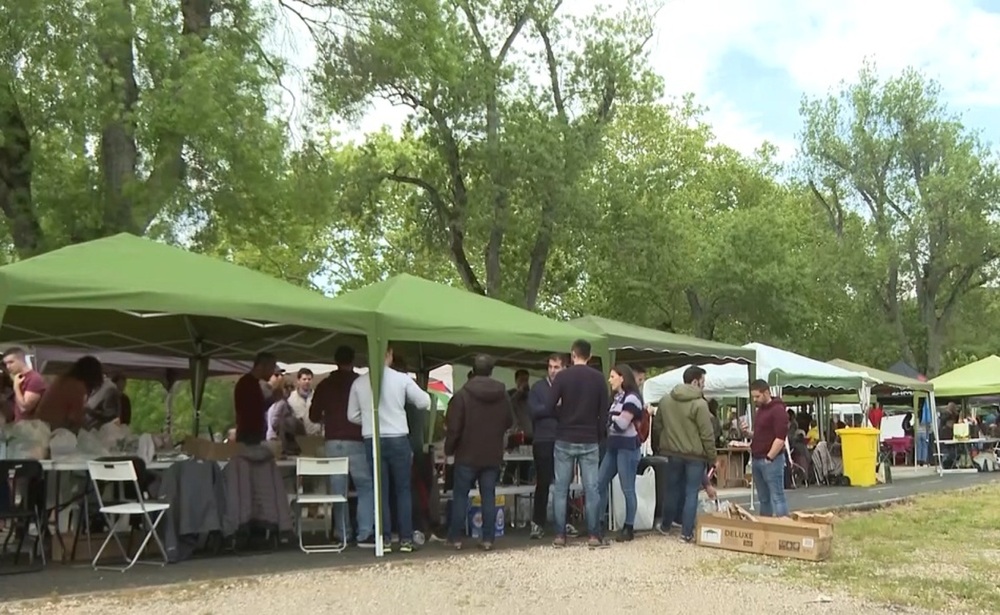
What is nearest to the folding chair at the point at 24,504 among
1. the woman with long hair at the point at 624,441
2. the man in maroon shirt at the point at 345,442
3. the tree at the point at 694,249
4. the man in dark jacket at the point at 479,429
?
the man in maroon shirt at the point at 345,442

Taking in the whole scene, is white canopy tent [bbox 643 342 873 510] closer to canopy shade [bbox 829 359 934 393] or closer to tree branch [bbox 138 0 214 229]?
canopy shade [bbox 829 359 934 393]

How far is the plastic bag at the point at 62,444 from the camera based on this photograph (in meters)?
8.58

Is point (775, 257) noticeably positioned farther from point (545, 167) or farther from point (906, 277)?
point (545, 167)

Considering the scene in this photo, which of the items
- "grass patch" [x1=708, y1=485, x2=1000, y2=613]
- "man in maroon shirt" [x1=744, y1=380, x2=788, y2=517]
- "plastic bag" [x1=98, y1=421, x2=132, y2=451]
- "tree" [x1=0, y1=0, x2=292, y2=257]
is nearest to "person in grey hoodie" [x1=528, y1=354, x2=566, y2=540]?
"man in maroon shirt" [x1=744, y1=380, x2=788, y2=517]

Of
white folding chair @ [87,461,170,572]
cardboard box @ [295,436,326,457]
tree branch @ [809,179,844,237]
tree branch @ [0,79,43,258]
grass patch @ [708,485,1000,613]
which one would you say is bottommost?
grass patch @ [708,485,1000,613]

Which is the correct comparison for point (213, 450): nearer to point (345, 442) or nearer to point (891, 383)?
point (345, 442)

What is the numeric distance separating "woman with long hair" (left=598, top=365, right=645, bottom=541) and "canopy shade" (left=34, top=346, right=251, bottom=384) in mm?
5278

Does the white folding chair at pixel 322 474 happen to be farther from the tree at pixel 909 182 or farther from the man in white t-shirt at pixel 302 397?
the tree at pixel 909 182

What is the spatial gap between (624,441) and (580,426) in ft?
2.30

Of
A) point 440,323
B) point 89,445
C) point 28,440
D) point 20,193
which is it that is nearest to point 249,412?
point 89,445

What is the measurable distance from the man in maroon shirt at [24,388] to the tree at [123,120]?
6.89 metres

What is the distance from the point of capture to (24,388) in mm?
8945

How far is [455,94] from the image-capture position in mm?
23484

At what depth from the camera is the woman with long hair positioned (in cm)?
969
